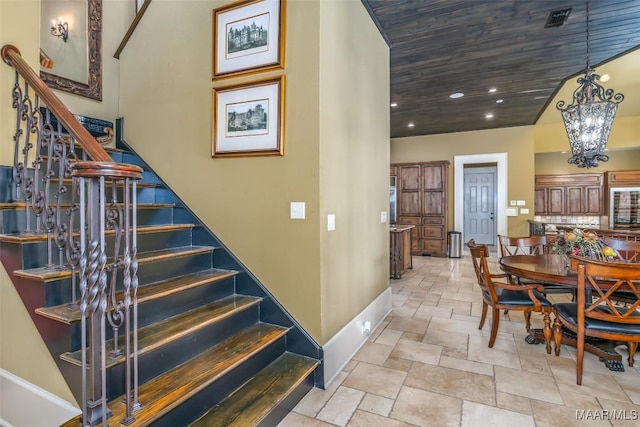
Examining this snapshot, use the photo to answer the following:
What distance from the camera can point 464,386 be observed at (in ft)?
7.82

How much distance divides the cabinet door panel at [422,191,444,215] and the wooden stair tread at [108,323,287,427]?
21.3 ft

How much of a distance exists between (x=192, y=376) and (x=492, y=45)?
456 centimetres

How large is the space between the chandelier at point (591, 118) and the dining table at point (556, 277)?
113 centimetres

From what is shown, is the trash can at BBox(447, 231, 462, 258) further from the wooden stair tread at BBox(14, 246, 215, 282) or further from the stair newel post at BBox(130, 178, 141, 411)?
the stair newel post at BBox(130, 178, 141, 411)

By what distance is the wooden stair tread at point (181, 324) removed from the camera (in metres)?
1.61

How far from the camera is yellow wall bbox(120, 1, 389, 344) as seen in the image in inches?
94.5

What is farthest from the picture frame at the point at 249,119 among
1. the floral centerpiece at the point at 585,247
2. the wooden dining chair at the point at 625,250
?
the wooden dining chair at the point at 625,250

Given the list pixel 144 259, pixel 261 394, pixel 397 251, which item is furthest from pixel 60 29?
pixel 397 251

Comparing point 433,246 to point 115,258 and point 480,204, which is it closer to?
point 480,204

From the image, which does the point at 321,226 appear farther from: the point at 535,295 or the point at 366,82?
the point at 535,295

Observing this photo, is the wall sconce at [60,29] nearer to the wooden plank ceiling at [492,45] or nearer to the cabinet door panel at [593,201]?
the wooden plank ceiling at [492,45]

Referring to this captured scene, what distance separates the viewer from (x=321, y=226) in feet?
7.79

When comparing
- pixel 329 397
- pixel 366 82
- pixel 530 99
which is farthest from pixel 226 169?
pixel 530 99

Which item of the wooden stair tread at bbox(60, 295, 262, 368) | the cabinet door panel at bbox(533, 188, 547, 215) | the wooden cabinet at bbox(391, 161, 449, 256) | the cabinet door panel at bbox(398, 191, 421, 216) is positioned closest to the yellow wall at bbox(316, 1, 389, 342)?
the wooden stair tread at bbox(60, 295, 262, 368)
